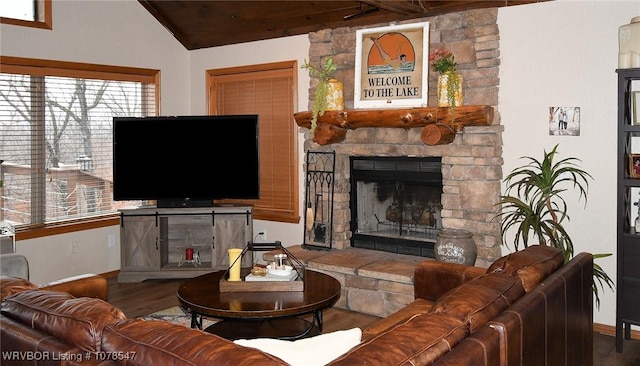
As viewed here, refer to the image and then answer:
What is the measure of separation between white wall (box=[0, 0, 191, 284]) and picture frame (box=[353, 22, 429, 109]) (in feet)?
8.26

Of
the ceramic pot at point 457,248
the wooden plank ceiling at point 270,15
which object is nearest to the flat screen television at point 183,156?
the wooden plank ceiling at point 270,15

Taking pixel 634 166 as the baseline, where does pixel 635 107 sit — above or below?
above

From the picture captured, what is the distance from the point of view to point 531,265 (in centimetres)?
280

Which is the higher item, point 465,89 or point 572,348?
point 465,89

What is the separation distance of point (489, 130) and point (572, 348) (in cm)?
215

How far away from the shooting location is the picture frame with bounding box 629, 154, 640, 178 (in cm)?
400

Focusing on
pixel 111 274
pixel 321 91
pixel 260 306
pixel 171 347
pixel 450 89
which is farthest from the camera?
pixel 111 274

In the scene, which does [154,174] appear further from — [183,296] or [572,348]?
[572,348]

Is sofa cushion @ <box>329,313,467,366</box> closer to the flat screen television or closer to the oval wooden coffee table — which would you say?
the oval wooden coffee table

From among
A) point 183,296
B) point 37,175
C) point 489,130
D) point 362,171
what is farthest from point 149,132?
point 489,130

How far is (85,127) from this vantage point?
6.14 m

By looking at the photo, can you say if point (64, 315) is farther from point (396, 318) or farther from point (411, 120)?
point (411, 120)

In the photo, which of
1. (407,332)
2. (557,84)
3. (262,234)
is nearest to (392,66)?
(557,84)

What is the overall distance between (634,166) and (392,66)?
2124 millimetres
